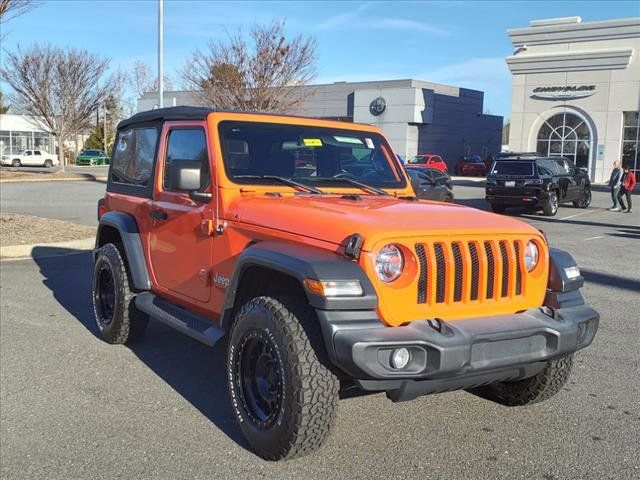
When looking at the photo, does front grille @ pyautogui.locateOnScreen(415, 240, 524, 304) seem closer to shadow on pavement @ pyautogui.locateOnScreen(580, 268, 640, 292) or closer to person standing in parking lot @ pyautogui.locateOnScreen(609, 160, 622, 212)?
shadow on pavement @ pyautogui.locateOnScreen(580, 268, 640, 292)

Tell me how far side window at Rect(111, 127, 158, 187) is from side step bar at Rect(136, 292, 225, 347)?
952mm

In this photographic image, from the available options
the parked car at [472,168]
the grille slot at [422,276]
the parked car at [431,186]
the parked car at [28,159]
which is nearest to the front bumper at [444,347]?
the grille slot at [422,276]

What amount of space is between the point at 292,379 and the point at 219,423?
1.03m

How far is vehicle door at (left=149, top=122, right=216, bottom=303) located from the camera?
14.5ft

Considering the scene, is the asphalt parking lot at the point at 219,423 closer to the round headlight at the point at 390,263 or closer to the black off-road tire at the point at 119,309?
the black off-road tire at the point at 119,309

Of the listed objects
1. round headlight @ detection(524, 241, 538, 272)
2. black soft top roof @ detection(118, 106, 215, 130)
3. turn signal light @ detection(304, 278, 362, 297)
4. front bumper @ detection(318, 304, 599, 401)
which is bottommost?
front bumper @ detection(318, 304, 599, 401)

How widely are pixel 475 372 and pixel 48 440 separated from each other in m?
2.51

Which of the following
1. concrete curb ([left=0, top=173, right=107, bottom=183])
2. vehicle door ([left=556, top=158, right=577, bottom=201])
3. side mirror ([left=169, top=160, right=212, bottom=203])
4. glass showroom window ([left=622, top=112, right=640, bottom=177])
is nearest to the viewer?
side mirror ([left=169, top=160, right=212, bottom=203])

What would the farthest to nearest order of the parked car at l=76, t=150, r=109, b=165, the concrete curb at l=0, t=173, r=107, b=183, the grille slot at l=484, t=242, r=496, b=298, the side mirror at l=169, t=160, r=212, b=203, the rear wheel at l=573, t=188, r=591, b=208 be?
the parked car at l=76, t=150, r=109, b=165 < the concrete curb at l=0, t=173, r=107, b=183 < the rear wheel at l=573, t=188, r=591, b=208 < the side mirror at l=169, t=160, r=212, b=203 < the grille slot at l=484, t=242, r=496, b=298

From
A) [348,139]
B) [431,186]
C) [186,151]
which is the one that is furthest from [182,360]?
[431,186]

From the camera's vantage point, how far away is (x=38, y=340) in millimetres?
5875

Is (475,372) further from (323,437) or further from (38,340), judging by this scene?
(38,340)

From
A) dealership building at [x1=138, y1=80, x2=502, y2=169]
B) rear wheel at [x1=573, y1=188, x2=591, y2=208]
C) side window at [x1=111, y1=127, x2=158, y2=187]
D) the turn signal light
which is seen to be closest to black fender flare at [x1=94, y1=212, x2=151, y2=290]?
side window at [x1=111, y1=127, x2=158, y2=187]

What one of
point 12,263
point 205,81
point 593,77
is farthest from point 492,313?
point 593,77
